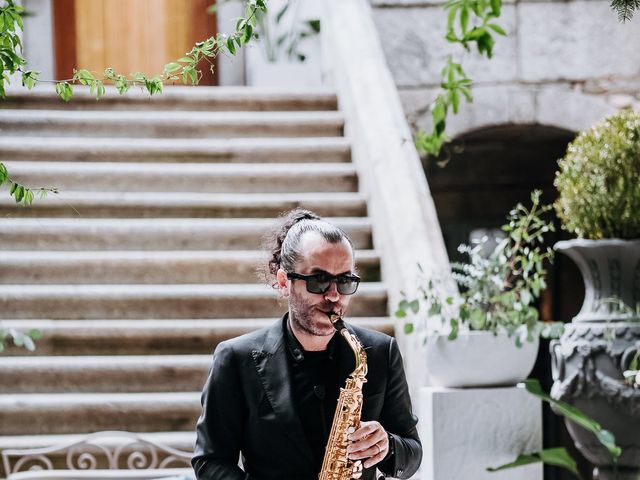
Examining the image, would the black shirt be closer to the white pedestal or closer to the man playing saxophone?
the man playing saxophone

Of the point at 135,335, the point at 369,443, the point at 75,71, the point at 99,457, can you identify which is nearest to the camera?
the point at 369,443

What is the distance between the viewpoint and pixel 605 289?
4.59 metres

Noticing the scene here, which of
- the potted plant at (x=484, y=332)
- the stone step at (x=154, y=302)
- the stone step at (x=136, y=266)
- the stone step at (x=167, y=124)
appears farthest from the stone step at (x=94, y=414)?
the stone step at (x=167, y=124)

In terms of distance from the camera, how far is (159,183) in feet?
20.1

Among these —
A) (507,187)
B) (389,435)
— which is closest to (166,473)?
(389,435)

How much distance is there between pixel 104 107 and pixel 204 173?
105 centimetres

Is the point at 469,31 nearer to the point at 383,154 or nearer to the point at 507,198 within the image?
the point at 383,154

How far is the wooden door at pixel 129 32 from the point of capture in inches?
344

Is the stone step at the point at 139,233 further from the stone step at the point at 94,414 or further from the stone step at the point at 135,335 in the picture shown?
the stone step at the point at 94,414

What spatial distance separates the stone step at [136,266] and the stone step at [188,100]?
145 cm

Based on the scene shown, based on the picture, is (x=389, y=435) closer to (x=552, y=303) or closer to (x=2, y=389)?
(x=2, y=389)

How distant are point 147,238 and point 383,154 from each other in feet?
4.21

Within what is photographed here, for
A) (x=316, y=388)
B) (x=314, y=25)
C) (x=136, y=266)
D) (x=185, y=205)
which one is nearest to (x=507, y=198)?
(x=314, y=25)

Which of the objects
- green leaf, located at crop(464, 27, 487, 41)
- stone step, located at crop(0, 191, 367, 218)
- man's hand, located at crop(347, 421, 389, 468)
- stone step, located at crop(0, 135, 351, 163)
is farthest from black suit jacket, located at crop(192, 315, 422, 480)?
stone step, located at crop(0, 135, 351, 163)
